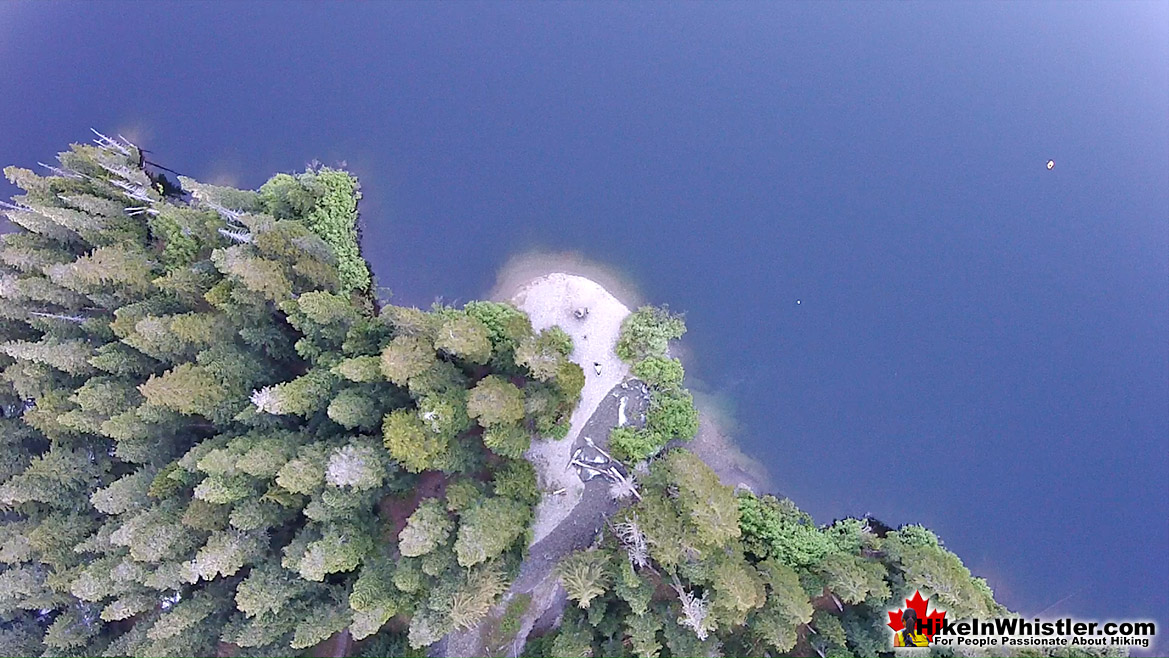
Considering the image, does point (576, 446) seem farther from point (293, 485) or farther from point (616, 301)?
point (293, 485)

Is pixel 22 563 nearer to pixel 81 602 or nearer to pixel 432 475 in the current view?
pixel 81 602

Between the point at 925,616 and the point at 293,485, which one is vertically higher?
the point at 925,616

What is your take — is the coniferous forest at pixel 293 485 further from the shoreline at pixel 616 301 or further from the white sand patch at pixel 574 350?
the shoreline at pixel 616 301

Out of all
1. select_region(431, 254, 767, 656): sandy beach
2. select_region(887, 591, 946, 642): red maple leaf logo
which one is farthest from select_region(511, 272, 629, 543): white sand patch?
select_region(887, 591, 946, 642): red maple leaf logo

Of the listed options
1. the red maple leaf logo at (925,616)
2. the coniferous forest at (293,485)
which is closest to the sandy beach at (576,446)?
the coniferous forest at (293,485)

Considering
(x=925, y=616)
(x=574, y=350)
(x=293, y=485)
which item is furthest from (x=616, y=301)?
(x=925, y=616)

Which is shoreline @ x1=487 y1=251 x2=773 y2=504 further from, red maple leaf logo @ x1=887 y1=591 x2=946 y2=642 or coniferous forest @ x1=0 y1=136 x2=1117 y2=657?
red maple leaf logo @ x1=887 y1=591 x2=946 y2=642
